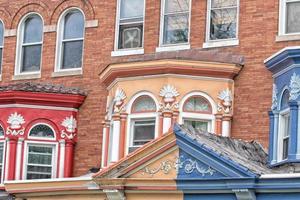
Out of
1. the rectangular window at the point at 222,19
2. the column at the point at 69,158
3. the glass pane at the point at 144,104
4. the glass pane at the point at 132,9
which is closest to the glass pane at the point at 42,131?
the column at the point at 69,158

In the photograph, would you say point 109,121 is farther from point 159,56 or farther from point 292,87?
point 292,87

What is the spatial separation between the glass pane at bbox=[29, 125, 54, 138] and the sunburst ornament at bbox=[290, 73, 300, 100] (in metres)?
8.83

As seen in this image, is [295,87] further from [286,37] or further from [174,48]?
[174,48]

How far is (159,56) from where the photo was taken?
1113 inches

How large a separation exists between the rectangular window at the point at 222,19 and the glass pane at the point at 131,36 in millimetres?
2220

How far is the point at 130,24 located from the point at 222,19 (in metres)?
2.92

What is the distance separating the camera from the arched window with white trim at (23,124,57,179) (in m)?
29.6

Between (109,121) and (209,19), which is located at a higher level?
(209,19)

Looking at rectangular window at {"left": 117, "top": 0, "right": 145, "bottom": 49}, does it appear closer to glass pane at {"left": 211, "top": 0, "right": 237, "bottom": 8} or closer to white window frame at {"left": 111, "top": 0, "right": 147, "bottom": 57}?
white window frame at {"left": 111, "top": 0, "right": 147, "bottom": 57}

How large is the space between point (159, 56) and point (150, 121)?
1.97 m

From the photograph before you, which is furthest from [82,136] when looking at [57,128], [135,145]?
[135,145]

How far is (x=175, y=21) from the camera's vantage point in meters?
28.7

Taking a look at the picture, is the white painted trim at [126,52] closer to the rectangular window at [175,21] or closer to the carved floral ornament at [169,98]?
the rectangular window at [175,21]

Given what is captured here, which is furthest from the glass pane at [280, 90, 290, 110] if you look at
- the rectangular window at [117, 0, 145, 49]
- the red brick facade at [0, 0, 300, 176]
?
the rectangular window at [117, 0, 145, 49]
